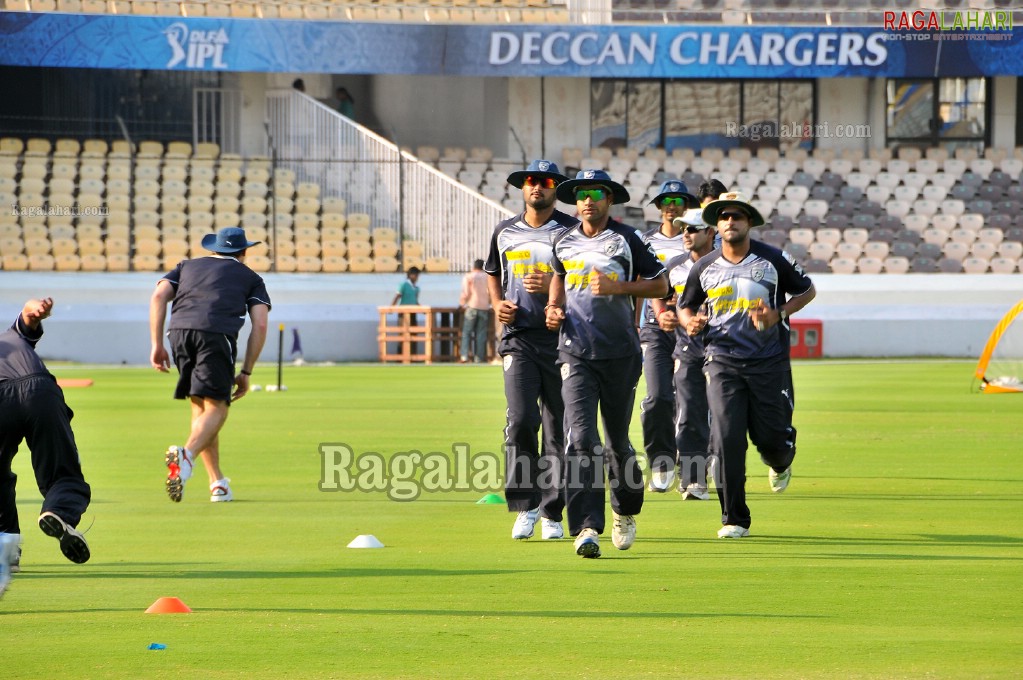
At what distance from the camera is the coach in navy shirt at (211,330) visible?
11.1 metres

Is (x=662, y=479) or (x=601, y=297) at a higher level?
(x=601, y=297)

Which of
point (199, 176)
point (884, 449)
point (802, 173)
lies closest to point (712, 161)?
point (802, 173)

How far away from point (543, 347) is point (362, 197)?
1101 inches

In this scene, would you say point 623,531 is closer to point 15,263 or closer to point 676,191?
point 676,191

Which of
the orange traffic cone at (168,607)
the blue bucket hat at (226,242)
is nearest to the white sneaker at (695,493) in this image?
the blue bucket hat at (226,242)

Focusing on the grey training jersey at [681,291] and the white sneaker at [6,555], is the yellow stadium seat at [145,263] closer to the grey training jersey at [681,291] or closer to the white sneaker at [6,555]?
the grey training jersey at [681,291]

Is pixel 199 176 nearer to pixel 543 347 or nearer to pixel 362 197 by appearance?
pixel 362 197

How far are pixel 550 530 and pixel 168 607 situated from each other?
305 centimetres

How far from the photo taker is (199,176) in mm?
36688

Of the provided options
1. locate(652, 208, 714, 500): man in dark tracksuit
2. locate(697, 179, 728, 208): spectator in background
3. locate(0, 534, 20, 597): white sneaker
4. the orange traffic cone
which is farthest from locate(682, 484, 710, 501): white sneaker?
locate(0, 534, 20, 597): white sneaker

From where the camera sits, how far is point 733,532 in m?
9.25

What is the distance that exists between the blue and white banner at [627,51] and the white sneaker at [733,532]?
29875 mm

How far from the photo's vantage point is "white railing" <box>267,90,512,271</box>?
116ft

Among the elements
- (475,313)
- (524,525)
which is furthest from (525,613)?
(475,313)
